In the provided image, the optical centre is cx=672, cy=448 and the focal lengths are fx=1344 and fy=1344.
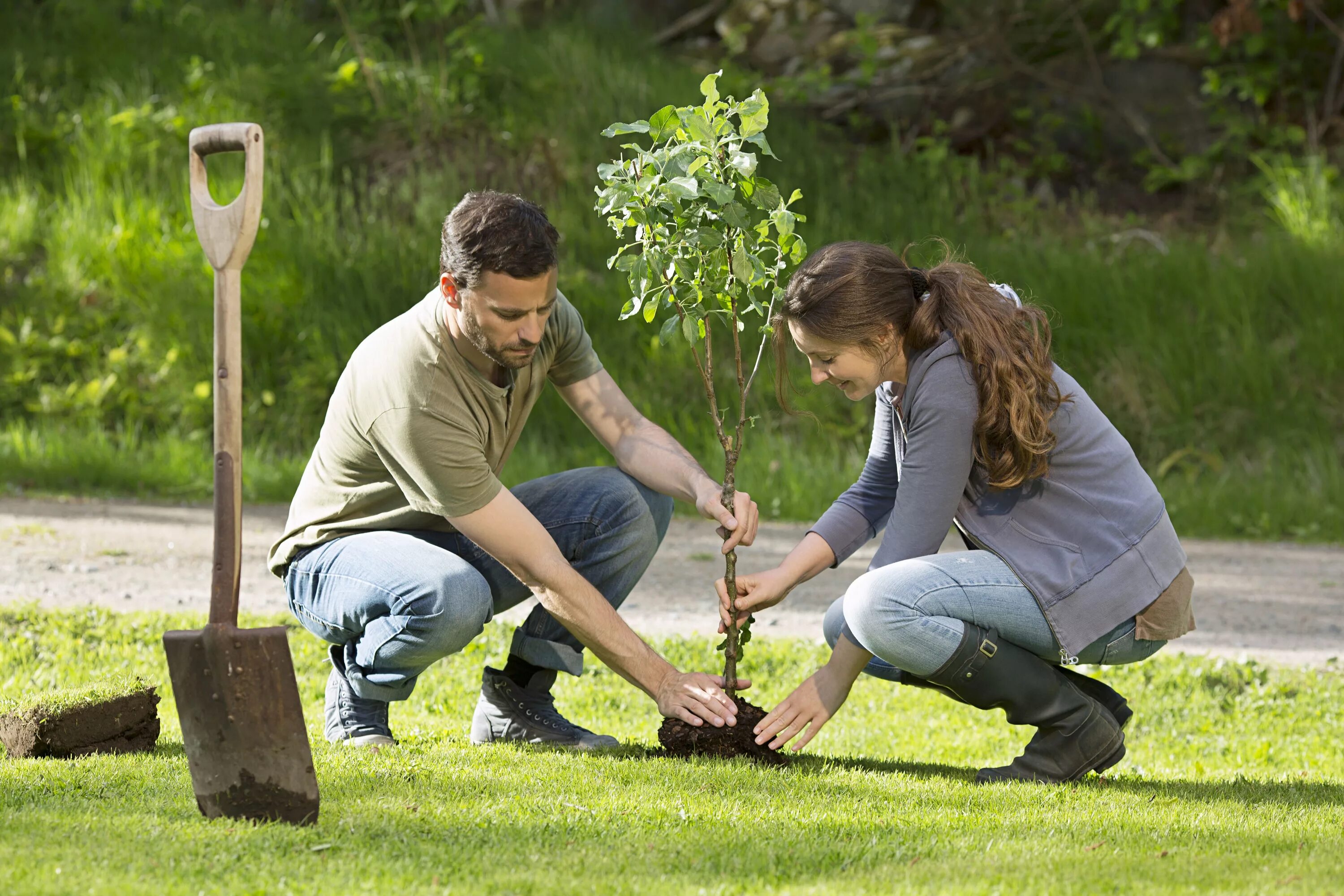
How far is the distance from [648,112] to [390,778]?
925 centimetres

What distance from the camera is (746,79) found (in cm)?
1192

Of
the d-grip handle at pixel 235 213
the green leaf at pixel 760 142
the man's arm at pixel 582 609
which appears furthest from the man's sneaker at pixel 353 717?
the green leaf at pixel 760 142

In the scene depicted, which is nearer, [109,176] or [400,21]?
[109,176]

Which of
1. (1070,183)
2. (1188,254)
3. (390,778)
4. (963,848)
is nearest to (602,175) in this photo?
(390,778)

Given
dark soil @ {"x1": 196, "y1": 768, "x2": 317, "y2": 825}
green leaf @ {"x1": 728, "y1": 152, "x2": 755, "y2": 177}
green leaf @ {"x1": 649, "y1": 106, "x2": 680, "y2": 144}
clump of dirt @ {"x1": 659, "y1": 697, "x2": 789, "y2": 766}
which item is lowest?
clump of dirt @ {"x1": 659, "y1": 697, "x2": 789, "y2": 766}

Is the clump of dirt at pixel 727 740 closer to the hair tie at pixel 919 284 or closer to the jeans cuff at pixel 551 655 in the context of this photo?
the jeans cuff at pixel 551 655

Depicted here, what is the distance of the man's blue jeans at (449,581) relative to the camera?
135 inches

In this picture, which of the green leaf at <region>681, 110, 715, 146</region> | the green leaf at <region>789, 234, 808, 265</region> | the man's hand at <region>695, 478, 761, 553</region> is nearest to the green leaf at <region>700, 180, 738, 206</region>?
the green leaf at <region>681, 110, 715, 146</region>

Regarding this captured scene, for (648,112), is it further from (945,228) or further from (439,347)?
(439,347)

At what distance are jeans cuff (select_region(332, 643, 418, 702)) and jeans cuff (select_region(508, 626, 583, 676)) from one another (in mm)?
341

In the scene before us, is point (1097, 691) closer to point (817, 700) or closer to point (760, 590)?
point (817, 700)

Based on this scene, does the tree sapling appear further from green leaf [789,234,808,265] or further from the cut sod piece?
the cut sod piece

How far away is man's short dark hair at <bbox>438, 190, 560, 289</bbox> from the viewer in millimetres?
3182

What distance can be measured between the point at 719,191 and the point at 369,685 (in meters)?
1.61
